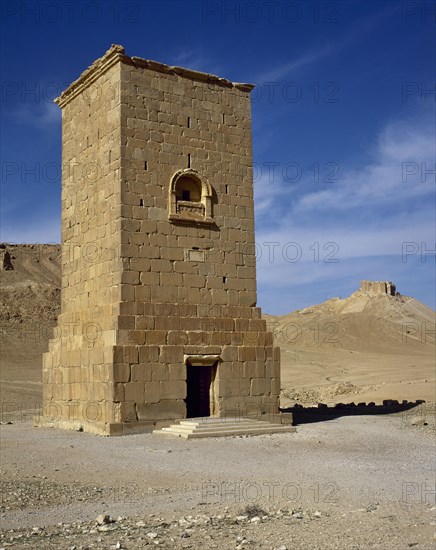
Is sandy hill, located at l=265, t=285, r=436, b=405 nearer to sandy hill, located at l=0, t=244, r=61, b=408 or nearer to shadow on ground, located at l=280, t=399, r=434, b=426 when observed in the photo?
shadow on ground, located at l=280, t=399, r=434, b=426

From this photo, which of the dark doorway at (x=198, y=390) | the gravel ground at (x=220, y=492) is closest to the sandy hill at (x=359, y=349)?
the dark doorway at (x=198, y=390)

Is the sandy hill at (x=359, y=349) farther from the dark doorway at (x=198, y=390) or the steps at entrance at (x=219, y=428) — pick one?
the steps at entrance at (x=219, y=428)

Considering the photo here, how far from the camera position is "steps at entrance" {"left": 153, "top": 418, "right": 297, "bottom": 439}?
1423 centimetres

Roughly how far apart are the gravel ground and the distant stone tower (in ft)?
5.54

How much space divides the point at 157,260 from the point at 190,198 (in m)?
2.09

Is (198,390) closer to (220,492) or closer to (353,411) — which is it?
(353,411)

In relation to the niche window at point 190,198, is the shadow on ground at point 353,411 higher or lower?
lower

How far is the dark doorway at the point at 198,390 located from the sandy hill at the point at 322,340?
11819mm

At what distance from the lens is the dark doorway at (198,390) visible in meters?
A: 16.7

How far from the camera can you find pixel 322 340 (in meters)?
64.6

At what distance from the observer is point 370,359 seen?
177 ft

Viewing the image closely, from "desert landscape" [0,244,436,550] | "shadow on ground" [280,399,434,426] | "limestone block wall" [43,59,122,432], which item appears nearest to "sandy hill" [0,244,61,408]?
"limestone block wall" [43,59,122,432]

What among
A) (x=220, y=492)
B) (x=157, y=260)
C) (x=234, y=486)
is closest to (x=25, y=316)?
(x=157, y=260)

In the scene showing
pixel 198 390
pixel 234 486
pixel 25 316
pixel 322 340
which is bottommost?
pixel 234 486
